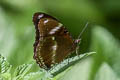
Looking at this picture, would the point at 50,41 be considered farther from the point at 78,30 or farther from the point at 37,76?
the point at 78,30

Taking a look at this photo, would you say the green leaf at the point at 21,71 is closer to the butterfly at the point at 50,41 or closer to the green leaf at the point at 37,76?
the green leaf at the point at 37,76

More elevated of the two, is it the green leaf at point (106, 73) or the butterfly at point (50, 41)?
the butterfly at point (50, 41)

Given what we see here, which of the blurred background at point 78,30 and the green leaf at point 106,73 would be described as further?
the blurred background at point 78,30

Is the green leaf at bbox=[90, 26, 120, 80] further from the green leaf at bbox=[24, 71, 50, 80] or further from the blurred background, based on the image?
the green leaf at bbox=[24, 71, 50, 80]

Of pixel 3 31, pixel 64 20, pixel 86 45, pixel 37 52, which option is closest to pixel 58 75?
pixel 37 52

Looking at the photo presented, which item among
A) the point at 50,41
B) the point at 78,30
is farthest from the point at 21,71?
the point at 78,30

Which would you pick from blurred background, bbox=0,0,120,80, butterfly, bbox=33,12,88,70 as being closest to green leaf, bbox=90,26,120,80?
blurred background, bbox=0,0,120,80

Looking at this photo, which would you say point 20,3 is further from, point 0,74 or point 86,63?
point 0,74

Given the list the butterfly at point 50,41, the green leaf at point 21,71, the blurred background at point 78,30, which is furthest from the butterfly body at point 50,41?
the green leaf at point 21,71
